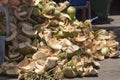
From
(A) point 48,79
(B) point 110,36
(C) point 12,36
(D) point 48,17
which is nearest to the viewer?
(A) point 48,79

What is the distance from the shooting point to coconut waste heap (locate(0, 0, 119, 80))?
5.57 metres

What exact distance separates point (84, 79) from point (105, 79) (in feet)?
0.89

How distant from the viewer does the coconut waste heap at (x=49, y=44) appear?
5.57 meters

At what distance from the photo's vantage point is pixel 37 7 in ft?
21.1

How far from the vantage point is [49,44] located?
5.96 meters

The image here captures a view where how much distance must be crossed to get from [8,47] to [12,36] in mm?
198

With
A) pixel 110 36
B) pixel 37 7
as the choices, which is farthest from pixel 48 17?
pixel 110 36

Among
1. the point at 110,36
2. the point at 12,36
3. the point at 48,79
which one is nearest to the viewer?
the point at 48,79

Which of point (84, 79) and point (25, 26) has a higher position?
point (25, 26)

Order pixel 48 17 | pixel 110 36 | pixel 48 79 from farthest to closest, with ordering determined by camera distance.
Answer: pixel 110 36 < pixel 48 17 < pixel 48 79

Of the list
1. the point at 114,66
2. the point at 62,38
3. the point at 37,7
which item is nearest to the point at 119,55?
the point at 114,66

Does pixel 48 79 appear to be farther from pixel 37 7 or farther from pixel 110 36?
pixel 110 36

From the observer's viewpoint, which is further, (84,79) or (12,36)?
(12,36)

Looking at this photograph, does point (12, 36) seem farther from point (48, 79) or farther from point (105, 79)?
point (105, 79)
